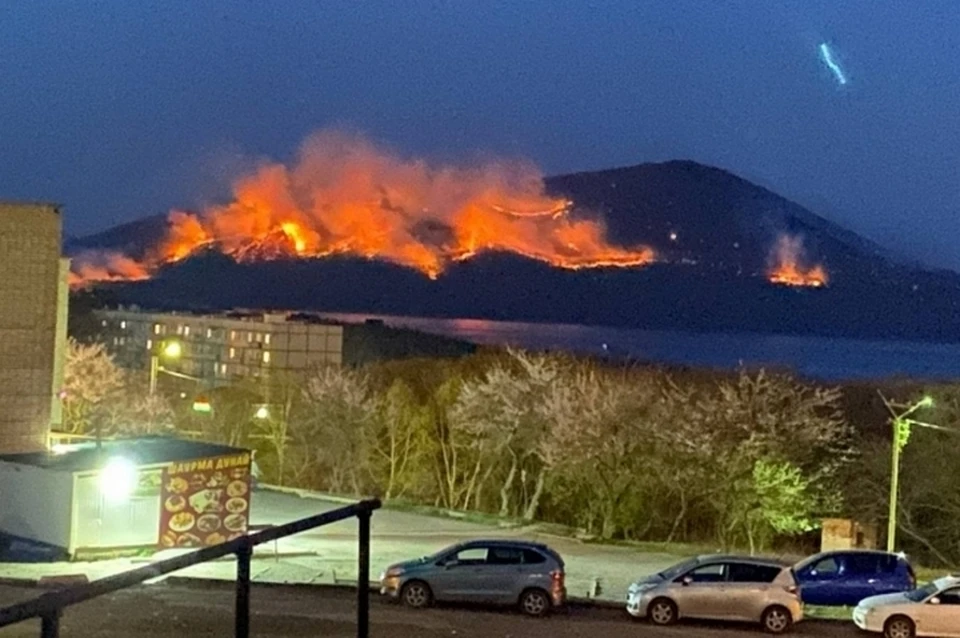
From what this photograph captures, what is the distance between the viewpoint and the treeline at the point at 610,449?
4997cm

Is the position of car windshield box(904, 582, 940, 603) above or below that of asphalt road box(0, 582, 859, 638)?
above

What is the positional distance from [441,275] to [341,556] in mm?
136699

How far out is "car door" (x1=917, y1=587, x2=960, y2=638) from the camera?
2309 cm

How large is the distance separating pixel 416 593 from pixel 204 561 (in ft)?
67.4

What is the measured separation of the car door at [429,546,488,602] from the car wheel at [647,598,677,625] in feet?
10.4

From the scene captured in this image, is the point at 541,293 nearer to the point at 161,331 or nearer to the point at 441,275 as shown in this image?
the point at 441,275

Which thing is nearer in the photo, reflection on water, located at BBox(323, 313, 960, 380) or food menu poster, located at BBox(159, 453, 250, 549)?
food menu poster, located at BBox(159, 453, 250, 549)

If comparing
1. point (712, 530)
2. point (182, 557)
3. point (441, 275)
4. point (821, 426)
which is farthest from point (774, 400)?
point (441, 275)

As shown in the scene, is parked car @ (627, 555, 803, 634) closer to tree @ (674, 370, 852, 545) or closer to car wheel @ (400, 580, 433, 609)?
car wheel @ (400, 580, 433, 609)

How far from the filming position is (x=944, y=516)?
5025 centimetres

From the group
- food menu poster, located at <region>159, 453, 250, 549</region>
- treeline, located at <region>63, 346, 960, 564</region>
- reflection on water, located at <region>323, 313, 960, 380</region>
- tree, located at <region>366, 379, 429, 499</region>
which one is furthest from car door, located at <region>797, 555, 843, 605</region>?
reflection on water, located at <region>323, 313, 960, 380</region>

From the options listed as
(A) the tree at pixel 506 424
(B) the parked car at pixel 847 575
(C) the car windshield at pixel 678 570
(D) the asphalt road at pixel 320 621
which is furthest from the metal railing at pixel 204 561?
(A) the tree at pixel 506 424

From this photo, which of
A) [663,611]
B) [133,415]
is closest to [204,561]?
[663,611]

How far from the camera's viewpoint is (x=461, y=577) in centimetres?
2452
